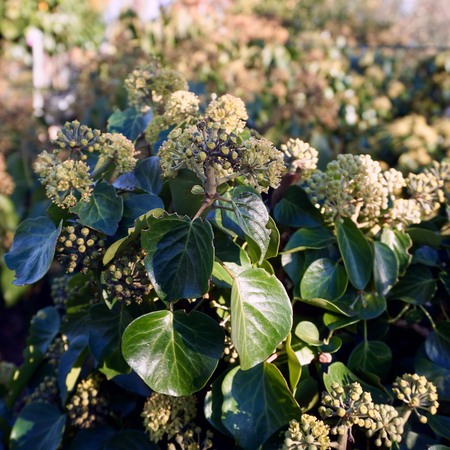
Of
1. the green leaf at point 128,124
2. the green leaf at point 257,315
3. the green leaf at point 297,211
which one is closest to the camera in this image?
the green leaf at point 257,315

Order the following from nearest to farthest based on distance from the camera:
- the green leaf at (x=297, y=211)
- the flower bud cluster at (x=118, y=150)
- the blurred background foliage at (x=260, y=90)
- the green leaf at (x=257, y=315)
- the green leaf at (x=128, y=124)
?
1. the green leaf at (x=257, y=315)
2. the flower bud cluster at (x=118, y=150)
3. the green leaf at (x=297, y=211)
4. the green leaf at (x=128, y=124)
5. the blurred background foliage at (x=260, y=90)

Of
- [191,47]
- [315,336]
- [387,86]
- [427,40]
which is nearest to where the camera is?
[315,336]

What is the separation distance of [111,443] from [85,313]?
29 centimetres

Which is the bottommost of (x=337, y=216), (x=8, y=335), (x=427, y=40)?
(x=8, y=335)

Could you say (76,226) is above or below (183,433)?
above

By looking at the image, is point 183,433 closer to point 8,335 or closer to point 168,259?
point 168,259

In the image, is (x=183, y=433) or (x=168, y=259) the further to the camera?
(x=183, y=433)

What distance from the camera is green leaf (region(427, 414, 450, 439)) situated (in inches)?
26.8

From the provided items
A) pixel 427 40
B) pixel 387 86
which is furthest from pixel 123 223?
pixel 427 40

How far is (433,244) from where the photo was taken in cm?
85

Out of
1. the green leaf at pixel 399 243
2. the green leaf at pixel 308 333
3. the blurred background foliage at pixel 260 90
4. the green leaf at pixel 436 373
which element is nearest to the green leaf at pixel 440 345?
the green leaf at pixel 436 373

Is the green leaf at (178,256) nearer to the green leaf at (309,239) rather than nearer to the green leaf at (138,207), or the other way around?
the green leaf at (138,207)

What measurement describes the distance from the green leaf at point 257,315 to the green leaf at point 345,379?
0.57 feet

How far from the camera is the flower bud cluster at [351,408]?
60cm
